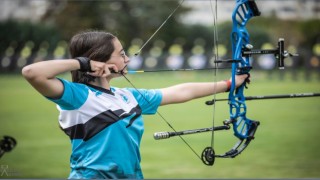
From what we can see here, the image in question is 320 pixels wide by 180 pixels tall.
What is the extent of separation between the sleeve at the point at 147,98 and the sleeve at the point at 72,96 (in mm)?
325

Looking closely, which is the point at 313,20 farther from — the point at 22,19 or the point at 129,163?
the point at 129,163

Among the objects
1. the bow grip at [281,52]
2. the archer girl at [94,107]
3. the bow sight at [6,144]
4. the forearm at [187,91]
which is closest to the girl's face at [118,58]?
the archer girl at [94,107]

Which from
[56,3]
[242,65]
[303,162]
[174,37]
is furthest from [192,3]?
[242,65]

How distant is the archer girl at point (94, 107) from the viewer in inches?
77.8

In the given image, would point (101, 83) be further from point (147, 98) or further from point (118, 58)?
point (147, 98)

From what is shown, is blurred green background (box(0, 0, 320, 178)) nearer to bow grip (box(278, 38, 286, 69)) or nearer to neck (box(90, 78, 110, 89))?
bow grip (box(278, 38, 286, 69))

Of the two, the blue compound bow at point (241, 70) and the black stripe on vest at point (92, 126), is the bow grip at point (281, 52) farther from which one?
the black stripe on vest at point (92, 126)

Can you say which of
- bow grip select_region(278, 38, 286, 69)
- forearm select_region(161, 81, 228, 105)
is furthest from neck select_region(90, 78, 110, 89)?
bow grip select_region(278, 38, 286, 69)

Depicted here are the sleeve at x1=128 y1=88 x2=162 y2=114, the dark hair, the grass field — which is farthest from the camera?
the grass field

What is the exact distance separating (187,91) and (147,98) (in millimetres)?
211

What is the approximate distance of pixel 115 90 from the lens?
88.9 inches

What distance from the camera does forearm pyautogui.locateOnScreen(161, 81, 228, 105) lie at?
2.49m

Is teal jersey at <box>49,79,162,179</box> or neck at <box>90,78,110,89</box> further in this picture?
neck at <box>90,78,110,89</box>

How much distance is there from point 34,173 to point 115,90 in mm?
2761
